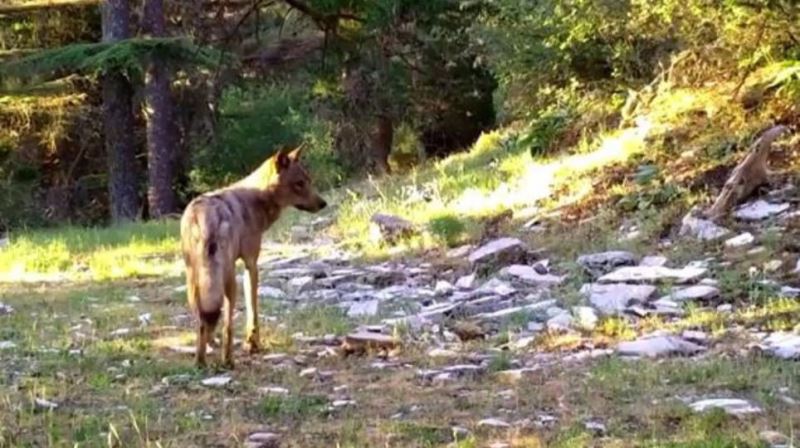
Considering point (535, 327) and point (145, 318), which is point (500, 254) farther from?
point (145, 318)

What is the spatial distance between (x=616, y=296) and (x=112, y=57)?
14229mm

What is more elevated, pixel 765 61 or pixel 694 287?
pixel 765 61

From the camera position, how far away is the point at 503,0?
18.7 meters

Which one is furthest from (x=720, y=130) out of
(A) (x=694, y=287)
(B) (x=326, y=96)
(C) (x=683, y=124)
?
(B) (x=326, y=96)

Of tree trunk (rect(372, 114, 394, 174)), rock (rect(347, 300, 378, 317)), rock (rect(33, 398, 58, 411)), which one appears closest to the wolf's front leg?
rock (rect(347, 300, 378, 317))

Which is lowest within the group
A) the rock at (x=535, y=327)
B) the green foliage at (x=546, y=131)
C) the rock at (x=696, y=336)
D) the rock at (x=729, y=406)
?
the rock at (x=535, y=327)

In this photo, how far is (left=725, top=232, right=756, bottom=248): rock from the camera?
36.0 ft

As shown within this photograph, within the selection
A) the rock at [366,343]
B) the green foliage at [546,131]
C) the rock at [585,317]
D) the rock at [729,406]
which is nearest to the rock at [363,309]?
the rock at [366,343]

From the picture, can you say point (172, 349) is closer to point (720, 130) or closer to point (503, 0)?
point (720, 130)

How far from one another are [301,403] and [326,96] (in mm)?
23669

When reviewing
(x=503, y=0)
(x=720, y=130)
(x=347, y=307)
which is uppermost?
(x=503, y=0)

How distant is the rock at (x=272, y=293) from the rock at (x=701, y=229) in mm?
4094

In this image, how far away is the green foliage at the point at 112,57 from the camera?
21484mm

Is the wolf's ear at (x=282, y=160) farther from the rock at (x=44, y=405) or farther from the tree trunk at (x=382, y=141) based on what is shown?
the tree trunk at (x=382, y=141)
